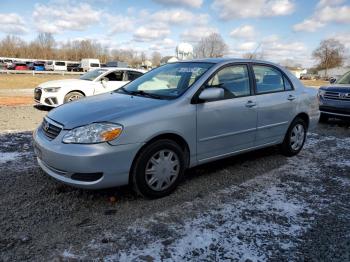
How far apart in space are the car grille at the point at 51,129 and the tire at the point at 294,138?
371 centimetres

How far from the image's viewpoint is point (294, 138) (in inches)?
222

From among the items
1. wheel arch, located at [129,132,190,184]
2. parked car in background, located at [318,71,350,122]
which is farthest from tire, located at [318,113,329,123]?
wheel arch, located at [129,132,190,184]

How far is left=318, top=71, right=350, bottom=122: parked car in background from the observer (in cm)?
866

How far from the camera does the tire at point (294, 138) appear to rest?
5512mm

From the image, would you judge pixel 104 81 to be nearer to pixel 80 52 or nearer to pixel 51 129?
pixel 51 129

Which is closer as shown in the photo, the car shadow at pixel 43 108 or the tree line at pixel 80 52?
the car shadow at pixel 43 108

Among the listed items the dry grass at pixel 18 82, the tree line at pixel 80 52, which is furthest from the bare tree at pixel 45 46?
the dry grass at pixel 18 82

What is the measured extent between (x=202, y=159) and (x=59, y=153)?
5.81 ft

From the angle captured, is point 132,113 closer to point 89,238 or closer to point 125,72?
point 89,238

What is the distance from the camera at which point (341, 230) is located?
326cm

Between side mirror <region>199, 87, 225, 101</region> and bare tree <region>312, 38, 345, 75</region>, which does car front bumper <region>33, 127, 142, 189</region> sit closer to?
side mirror <region>199, 87, 225, 101</region>

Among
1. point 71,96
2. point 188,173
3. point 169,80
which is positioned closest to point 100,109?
point 169,80

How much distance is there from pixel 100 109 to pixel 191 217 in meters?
1.58

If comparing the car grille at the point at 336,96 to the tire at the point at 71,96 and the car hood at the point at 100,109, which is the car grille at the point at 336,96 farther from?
the tire at the point at 71,96
